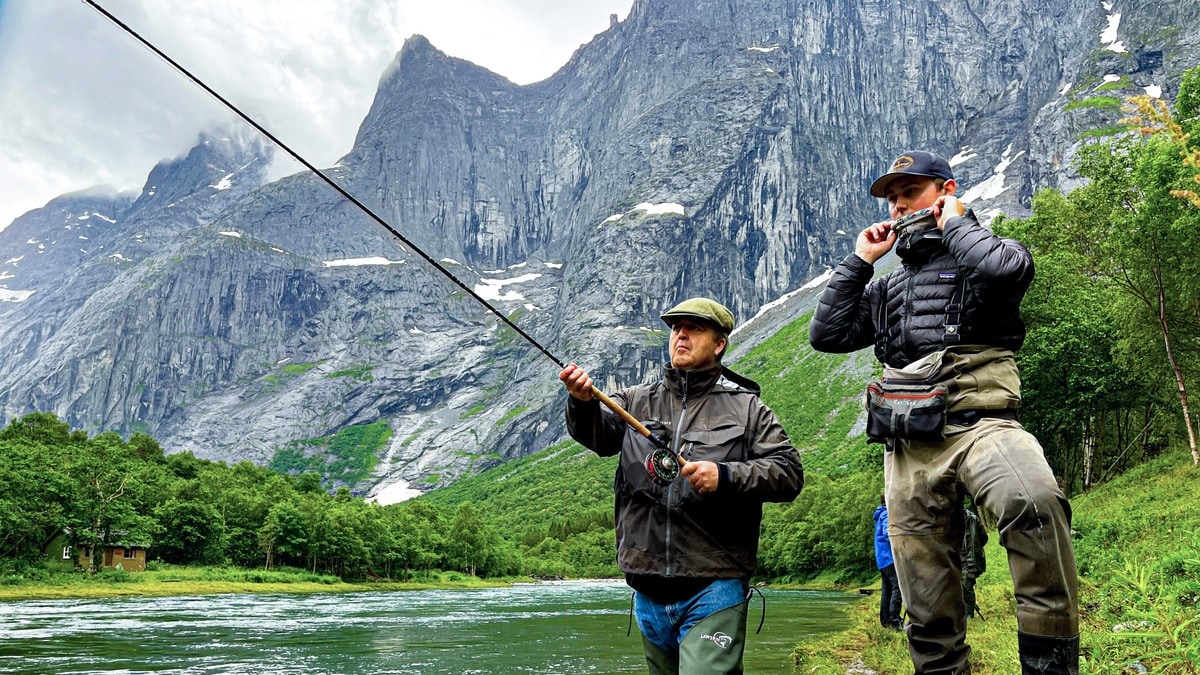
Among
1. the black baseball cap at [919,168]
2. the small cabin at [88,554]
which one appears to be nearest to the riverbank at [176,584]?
the small cabin at [88,554]

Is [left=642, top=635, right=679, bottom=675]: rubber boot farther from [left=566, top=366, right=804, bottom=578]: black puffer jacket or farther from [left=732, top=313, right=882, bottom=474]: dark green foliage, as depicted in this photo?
[left=732, top=313, right=882, bottom=474]: dark green foliage

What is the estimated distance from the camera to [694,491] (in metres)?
3.96

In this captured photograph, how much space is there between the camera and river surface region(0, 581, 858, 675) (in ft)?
41.4

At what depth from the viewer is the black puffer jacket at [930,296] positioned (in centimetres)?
381

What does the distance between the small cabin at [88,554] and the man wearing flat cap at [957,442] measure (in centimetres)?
5531

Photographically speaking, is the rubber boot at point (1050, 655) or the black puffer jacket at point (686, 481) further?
the black puffer jacket at point (686, 481)

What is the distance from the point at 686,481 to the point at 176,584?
52.1m

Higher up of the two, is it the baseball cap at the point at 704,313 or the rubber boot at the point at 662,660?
the baseball cap at the point at 704,313

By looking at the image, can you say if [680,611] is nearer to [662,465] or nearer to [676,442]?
[662,465]

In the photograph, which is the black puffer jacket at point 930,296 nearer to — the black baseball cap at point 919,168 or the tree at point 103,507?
the black baseball cap at point 919,168

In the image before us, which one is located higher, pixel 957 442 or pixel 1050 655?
pixel 957 442

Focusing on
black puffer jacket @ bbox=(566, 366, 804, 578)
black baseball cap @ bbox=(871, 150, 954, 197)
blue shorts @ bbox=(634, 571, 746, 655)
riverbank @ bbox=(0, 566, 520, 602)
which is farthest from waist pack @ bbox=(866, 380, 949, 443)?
riverbank @ bbox=(0, 566, 520, 602)

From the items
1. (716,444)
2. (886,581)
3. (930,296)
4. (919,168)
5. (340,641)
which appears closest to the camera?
(930,296)

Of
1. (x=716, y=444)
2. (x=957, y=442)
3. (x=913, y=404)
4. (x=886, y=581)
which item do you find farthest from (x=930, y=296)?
(x=886, y=581)
